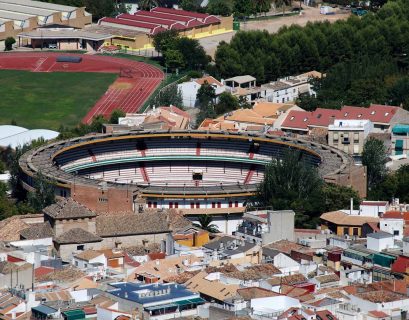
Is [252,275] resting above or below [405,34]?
below

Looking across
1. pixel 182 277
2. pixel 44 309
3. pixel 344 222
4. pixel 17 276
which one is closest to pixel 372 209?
pixel 344 222

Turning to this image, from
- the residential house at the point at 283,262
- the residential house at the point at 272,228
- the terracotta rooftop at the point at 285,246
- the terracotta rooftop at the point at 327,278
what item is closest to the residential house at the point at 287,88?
the residential house at the point at 272,228

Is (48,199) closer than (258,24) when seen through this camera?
Yes

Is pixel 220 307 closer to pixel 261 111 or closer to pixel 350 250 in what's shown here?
pixel 350 250

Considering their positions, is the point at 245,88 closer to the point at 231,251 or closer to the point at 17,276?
the point at 231,251

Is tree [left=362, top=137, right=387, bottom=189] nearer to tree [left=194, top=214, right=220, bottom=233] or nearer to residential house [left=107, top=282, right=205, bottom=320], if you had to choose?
tree [left=194, top=214, right=220, bottom=233]

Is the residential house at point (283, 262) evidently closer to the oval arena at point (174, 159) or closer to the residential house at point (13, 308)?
the residential house at point (13, 308)

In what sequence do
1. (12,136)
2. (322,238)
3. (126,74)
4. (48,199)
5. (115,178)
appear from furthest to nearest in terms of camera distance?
(126,74), (12,136), (115,178), (48,199), (322,238)

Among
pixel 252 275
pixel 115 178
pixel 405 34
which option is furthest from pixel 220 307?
pixel 405 34
